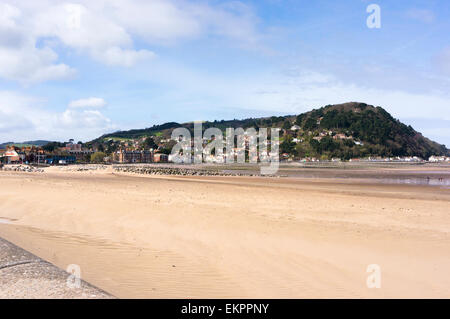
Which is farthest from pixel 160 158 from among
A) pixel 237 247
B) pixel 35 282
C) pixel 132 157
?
pixel 35 282

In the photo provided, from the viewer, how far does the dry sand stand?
20.0ft

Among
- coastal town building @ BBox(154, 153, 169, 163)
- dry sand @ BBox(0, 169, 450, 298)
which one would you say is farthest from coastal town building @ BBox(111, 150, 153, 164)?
dry sand @ BBox(0, 169, 450, 298)

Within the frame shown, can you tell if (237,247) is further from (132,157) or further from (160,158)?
(160,158)

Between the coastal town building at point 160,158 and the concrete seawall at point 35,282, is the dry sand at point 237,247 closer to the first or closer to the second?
the concrete seawall at point 35,282

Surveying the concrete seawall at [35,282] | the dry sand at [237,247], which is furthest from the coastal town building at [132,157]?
the concrete seawall at [35,282]

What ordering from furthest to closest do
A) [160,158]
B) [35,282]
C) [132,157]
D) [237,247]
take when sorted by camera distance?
[160,158], [132,157], [237,247], [35,282]

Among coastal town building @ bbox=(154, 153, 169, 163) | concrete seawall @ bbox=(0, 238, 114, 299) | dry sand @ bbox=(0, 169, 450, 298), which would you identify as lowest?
dry sand @ bbox=(0, 169, 450, 298)

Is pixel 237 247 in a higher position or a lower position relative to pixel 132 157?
lower

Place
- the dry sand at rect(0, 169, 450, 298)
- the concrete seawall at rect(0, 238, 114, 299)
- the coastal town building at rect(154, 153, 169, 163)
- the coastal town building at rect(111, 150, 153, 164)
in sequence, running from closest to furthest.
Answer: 1. the concrete seawall at rect(0, 238, 114, 299)
2. the dry sand at rect(0, 169, 450, 298)
3. the coastal town building at rect(111, 150, 153, 164)
4. the coastal town building at rect(154, 153, 169, 163)

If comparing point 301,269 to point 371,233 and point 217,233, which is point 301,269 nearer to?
point 217,233

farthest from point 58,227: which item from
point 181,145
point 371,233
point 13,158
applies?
point 181,145

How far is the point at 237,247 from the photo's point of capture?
8594 millimetres

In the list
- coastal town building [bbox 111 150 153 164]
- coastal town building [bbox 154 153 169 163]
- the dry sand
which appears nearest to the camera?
the dry sand

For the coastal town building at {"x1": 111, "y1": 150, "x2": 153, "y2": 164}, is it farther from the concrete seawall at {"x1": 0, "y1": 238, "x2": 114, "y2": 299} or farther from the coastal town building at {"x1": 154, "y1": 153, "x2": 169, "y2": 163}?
the concrete seawall at {"x1": 0, "y1": 238, "x2": 114, "y2": 299}
